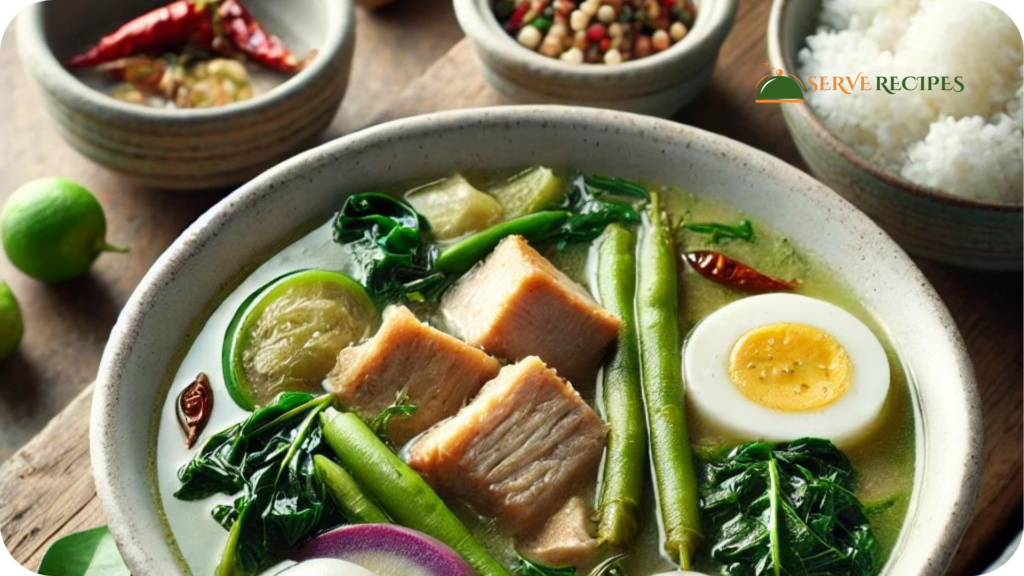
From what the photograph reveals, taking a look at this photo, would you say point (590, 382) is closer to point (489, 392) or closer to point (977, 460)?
point (489, 392)

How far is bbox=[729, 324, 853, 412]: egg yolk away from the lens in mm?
2805

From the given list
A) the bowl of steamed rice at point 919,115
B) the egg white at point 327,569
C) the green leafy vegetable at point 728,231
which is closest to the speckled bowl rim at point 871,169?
the bowl of steamed rice at point 919,115

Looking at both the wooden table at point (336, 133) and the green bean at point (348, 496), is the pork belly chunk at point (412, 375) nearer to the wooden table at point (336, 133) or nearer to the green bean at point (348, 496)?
the green bean at point (348, 496)

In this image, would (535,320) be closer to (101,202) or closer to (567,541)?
(567,541)

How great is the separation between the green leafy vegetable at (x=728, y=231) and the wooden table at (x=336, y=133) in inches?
28.4

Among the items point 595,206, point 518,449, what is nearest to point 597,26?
point 595,206

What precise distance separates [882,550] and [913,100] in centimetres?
153

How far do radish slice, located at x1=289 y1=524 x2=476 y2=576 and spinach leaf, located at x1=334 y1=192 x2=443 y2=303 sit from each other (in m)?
0.75

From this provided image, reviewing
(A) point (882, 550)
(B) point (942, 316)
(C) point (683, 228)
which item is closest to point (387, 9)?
(C) point (683, 228)

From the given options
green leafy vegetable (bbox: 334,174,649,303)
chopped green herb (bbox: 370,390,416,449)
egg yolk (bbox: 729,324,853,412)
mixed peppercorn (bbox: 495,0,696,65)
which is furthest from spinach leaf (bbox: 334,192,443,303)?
mixed peppercorn (bbox: 495,0,696,65)

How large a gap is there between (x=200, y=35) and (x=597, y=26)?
144cm

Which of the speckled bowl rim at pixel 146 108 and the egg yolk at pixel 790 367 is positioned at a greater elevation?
the speckled bowl rim at pixel 146 108

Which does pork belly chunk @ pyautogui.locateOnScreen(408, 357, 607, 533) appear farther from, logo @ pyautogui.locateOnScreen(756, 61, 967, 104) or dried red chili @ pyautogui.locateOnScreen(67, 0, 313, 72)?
dried red chili @ pyautogui.locateOnScreen(67, 0, 313, 72)

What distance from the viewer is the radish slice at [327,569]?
2348mm
